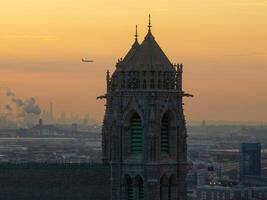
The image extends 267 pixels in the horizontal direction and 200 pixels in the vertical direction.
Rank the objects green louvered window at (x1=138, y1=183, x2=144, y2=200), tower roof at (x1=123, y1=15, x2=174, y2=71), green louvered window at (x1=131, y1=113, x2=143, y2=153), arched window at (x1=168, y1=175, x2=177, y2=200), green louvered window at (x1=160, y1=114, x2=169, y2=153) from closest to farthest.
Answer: tower roof at (x1=123, y1=15, x2=174, y2=71)
green louvered window at (x1=138, y1=183, x2=144, y2=200)
green louvered window at (x1=131, y1=113, x2=143, y2=153)
green louvered window at (x1=160, y1=114, x2=169, y2=153)
arched window at (x1=168, y1=175, x2=177, y2=200)

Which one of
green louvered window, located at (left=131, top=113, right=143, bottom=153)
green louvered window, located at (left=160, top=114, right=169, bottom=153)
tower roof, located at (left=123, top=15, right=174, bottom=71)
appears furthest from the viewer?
green louvered window, located at (left=160, top=114, right=169, bottom=153)

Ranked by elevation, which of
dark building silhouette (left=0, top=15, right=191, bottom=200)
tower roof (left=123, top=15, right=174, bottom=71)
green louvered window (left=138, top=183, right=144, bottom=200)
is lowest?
green louvered window (left=138, top=183, right=144, bottom=200)

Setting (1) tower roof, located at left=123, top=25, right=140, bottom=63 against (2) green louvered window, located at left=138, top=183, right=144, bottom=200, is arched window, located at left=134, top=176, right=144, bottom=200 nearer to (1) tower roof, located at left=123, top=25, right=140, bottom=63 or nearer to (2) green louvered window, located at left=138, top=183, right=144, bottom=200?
(2) green louvered window, located at left=138, top=183, right=144, bottom=200

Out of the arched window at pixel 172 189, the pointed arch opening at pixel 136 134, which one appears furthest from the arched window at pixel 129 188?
the arched window at pixel 172 189

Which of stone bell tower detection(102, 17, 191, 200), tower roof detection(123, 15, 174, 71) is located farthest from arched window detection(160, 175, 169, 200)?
tower roof detection(123, 15, 174, 71)

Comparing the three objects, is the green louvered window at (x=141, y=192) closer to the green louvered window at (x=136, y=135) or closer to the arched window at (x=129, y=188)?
the arched window at (x=129, y=188)

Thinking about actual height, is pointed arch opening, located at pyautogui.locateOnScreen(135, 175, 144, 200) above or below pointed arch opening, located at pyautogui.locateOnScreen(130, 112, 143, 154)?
below

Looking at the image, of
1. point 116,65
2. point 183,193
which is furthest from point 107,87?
point 183,193

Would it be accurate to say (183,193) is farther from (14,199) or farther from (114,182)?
(14,199)

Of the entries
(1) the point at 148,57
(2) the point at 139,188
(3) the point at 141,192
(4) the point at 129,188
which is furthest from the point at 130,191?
(1) the point at 148,57
